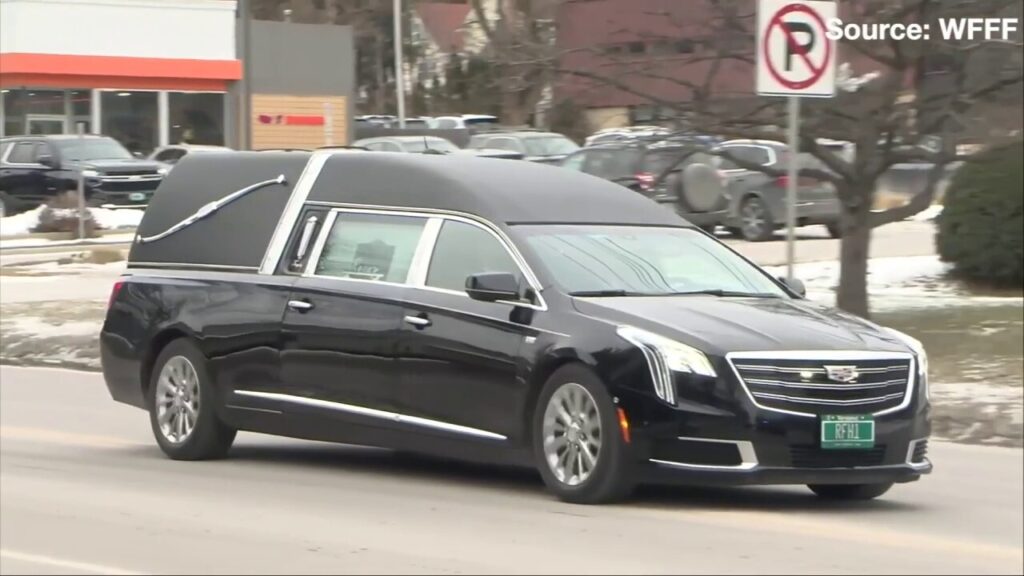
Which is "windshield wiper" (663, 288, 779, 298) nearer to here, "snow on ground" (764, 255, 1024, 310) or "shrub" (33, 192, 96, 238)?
"snow on ground" (764, 255, 1024, 310)

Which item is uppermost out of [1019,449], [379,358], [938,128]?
[938,128]

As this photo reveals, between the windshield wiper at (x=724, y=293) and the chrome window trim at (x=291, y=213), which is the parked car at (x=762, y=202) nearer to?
the chrome window trim at (x=291, y=213)

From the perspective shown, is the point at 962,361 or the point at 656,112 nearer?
the point at 962,361

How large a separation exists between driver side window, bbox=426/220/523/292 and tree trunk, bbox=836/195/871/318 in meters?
8.32

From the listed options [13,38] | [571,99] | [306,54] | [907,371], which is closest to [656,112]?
[571,99]

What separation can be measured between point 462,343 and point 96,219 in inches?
1098

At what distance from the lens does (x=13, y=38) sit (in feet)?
162

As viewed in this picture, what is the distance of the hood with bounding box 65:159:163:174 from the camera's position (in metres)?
38.4

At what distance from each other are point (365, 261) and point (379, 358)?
0.74 meters

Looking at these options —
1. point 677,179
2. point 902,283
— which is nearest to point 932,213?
point 677,179

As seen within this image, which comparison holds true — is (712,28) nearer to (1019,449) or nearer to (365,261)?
(1019,449)

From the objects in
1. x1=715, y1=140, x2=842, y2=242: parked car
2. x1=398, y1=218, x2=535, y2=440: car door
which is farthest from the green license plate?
x1=715, y1=140, x2=842, y2=242: parked car

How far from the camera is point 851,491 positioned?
9.95 m

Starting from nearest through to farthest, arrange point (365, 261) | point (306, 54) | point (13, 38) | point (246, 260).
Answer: point (365, 261) → point (246, 260) → point (306, 54) → point (13, 38)
